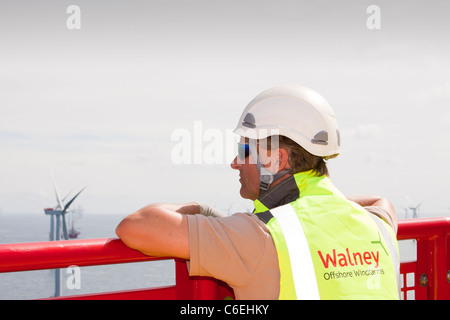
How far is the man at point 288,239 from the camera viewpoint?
8.26 feet

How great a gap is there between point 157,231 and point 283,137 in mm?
1066

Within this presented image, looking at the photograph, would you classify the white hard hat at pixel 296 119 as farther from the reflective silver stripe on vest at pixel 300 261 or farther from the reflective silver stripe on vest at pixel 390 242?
the reflective silver stripe on vest at pixel 300 261

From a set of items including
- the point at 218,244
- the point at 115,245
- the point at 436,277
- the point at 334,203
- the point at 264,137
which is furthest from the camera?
the point at 436,277

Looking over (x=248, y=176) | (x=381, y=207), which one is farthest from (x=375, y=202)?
(x=248, y=176)

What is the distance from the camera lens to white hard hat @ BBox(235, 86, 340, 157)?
10.6 feet

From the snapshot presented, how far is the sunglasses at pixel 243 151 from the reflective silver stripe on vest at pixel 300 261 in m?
0.80

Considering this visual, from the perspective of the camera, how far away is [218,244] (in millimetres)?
2523

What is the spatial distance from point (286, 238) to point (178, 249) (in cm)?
54

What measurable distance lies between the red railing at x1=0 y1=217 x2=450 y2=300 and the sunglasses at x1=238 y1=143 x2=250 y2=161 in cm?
81

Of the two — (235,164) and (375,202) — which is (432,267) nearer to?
(375,202)
